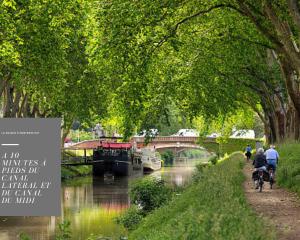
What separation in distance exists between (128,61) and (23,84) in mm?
18302

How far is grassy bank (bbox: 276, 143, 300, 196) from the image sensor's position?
84.3ft

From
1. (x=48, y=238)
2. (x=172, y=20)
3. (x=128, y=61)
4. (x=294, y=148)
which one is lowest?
(x=48, y=238)

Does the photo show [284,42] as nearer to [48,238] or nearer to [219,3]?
[219,3]

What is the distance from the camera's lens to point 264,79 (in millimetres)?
39344

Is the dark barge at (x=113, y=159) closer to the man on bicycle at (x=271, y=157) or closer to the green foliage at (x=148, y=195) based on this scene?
the green foliage at (x=148, y=195)

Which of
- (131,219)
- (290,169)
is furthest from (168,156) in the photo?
(131,219)

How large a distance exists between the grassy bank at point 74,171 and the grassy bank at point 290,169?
29182 millimetres

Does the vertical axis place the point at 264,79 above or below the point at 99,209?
above

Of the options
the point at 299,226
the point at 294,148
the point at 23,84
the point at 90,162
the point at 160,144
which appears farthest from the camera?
the point at 160,144

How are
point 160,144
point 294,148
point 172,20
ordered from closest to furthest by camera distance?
point 172,20 → point 294,148 → point 160,144

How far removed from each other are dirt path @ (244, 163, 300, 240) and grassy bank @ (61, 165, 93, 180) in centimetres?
3311

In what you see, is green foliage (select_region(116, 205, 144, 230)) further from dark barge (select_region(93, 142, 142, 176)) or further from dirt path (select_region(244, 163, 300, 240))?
dark barge (select_region(93, 142, 142, 176))

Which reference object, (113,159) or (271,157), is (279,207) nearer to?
(271,157)

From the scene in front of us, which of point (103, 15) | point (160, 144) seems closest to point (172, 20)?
point (103, 15)
